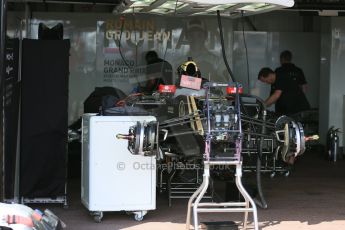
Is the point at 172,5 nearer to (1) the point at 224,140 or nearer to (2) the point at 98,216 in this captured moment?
(1) the point at 224,140

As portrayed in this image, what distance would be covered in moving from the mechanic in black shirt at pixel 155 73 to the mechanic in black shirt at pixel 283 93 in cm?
140

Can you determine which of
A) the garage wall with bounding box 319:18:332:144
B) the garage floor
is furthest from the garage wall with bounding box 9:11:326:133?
the garage floor

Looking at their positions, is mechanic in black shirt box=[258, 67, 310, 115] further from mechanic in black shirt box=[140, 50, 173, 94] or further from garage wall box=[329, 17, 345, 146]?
garage wall box=[329, 17, 345, 146]

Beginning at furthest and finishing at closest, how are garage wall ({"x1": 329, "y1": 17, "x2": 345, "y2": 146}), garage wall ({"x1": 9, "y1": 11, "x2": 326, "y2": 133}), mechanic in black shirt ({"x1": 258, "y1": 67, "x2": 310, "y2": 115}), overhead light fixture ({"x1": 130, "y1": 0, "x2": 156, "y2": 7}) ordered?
garage wall ({"x1": 329, "y1": 17, "x2": 345, "y2": 146})
garage wall ({"x1": 9, "y1": 11, "x2": 326, "y2": 133})
mechanic in black shirt ({"x1": 258, "y1": 67, "x2": 310, "y2": 115})
overhead light fixture ({"x1": 130, "y1": 0, "x2": 156, "y2": 7})

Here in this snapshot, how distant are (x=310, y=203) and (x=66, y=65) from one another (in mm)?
3259

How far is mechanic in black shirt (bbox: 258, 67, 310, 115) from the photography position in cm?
897

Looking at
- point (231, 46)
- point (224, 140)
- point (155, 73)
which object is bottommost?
point (224, 140)

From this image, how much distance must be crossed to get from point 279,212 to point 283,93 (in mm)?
2641

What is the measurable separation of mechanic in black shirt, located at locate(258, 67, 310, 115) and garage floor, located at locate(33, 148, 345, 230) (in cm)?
106

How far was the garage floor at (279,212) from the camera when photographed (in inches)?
255

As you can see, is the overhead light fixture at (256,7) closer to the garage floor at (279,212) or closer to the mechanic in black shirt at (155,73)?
the mechanic in black shirt at (155,73)

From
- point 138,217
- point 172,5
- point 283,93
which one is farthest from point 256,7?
point 138,217

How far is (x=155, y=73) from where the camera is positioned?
10.2 metres

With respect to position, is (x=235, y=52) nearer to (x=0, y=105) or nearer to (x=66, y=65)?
(x=66, y=65)
